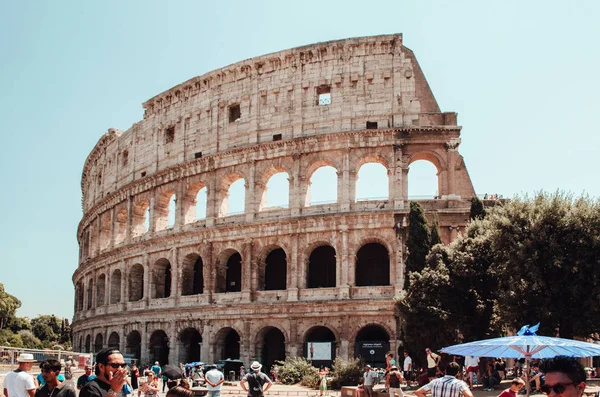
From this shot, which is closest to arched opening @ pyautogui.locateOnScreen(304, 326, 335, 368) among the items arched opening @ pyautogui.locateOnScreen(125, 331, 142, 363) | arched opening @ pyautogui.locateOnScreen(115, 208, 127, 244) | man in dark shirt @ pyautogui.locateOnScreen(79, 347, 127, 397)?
arched opening @ pyautogui.locateOnScreen(125, 331, 142, 363)

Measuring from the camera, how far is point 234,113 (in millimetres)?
37031

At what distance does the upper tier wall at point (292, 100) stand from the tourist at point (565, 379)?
2824cm

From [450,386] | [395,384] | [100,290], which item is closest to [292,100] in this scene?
[100,290]

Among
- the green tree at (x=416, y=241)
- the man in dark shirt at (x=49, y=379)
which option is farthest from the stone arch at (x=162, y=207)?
the man in dark shirt at (x=49, y=379)

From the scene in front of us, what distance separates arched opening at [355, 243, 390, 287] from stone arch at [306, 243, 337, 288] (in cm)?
128

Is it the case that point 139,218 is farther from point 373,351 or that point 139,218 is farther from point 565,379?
point 565,379

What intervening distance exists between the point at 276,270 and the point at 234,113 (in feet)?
28.8

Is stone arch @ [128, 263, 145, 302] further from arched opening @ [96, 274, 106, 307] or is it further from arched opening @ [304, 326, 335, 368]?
arched opening @ [304, 326, 335, 368]

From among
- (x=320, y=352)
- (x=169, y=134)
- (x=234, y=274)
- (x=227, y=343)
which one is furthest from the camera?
(x=169, y=134)

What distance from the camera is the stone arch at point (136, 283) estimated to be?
1578 inches

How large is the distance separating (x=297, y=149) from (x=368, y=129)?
3.65 meters

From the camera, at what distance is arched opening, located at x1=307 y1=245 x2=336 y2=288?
33.2 meters

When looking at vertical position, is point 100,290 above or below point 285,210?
below

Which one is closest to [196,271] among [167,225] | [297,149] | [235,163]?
[167,225]
